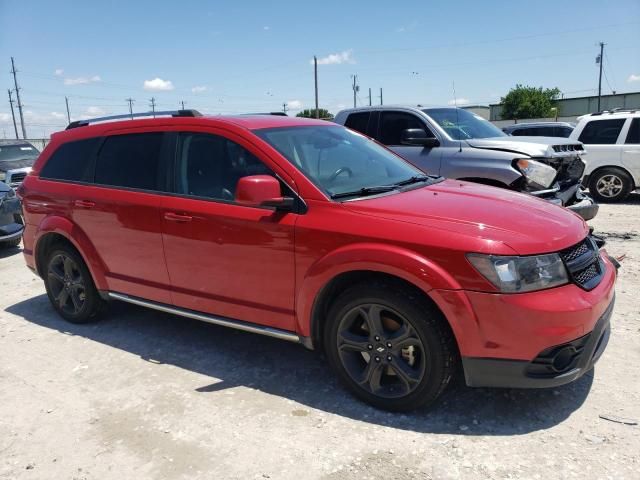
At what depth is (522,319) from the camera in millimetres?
2693

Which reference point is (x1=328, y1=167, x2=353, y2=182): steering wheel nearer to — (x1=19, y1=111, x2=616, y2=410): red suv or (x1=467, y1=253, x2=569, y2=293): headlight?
(x1=19, y1=111, x2=616, y2=410): red suv

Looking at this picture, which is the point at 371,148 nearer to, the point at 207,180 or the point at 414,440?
the point at 207,180

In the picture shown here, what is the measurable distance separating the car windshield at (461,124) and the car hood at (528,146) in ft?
0.76

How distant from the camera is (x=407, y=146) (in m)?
7.43

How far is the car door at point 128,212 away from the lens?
4.04 metres

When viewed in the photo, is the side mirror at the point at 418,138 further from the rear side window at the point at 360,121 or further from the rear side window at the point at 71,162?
the rear side window at the point at 71,162

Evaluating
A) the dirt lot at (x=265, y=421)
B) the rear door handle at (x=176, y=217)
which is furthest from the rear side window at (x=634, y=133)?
the rear door handle at (x=176, y=217)

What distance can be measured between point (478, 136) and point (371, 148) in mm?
3497

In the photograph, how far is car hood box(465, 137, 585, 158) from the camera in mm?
6582

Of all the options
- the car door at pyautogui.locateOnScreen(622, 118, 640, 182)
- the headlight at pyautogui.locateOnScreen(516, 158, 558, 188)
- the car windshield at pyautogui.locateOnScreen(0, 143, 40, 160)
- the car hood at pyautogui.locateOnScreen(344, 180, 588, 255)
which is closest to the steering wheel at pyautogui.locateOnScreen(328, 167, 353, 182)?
the car hood at pyautogui.locateOnScreen(344, 180, 588, 255)

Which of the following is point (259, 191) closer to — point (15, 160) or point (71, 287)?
point (71, 287)

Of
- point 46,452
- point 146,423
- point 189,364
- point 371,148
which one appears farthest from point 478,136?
point 46,452

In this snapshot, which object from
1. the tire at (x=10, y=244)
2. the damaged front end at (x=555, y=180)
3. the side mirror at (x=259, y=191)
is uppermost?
the side mirror at (x=259, y=191)

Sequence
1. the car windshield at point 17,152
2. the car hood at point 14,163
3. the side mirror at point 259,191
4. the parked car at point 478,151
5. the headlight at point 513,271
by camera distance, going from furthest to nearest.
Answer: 1. the car windshield at point 17,152
2. the car hood at point 14,163
3. the parked car at point 478,151
4. the side mirror at point 259,191
5. the headlight at point 513,271
